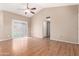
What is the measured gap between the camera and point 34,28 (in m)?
4.46

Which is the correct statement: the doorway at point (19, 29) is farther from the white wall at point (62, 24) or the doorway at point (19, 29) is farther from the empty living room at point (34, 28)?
the white wall at point (62, 24)

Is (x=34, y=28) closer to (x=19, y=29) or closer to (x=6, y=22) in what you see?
(x=19, y=29)

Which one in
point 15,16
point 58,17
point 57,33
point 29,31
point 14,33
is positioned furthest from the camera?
point 58,17

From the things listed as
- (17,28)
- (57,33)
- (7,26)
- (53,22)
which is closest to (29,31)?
(17,28)

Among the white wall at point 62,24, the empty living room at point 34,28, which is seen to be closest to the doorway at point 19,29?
the empty living room at point 34,28

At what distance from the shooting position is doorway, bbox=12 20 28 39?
12.7 feet

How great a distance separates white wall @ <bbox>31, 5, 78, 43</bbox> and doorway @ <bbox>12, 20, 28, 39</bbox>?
361mm

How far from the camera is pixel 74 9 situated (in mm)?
4820

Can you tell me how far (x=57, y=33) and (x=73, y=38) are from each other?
844 mm

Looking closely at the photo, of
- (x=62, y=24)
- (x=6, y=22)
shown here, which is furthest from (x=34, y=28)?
(x=62, y=24)

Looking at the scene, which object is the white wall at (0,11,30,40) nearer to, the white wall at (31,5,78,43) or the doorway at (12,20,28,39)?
the doorway at (12,20,28,39)

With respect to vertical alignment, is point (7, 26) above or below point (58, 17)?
below

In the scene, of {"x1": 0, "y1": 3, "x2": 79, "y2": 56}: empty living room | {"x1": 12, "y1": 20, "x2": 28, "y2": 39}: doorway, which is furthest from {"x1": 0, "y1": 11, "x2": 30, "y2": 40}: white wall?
{"x1": 12, "y1": 20, "x2": 28, "y2": 39}: doorway

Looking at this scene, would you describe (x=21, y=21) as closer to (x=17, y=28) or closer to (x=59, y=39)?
(x=17, y=28)
